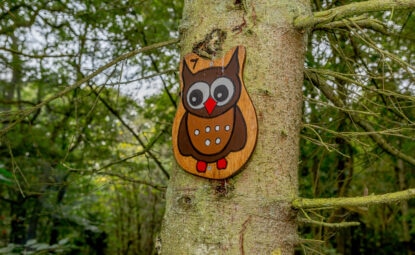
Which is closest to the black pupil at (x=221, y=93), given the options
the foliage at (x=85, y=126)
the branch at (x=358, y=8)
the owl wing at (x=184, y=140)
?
the owl wing at (x=184, y=140)

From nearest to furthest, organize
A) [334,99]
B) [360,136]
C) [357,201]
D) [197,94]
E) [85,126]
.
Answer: [357,201] < [197,94] < [334,99] < [360,136] < [85,126]

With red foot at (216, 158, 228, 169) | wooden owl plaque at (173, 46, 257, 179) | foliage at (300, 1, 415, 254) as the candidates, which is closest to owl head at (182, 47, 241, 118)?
wooden owl plaque at (173, 46, 257, 179)

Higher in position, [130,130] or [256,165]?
[130,130]

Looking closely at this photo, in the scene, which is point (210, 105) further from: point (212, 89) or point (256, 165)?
point (256, 165)

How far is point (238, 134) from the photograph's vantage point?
980 mm

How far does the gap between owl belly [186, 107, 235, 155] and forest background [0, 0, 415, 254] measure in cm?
31

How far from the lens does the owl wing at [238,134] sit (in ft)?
3.18

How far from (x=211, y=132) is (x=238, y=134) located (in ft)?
0.26

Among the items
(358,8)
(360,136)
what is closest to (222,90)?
(358,8)

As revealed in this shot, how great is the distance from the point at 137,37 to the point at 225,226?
2234 millimetres

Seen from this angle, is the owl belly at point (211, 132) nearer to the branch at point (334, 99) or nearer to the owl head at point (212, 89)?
the owl head at point (212, 89)

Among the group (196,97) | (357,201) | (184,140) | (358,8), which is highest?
(358,8)

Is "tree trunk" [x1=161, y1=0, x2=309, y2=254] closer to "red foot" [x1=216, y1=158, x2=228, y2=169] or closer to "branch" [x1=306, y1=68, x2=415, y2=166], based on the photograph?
"red foot" [x1=216, y1=158, x2=228, y2=169]

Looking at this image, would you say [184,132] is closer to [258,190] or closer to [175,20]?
[258,190]
